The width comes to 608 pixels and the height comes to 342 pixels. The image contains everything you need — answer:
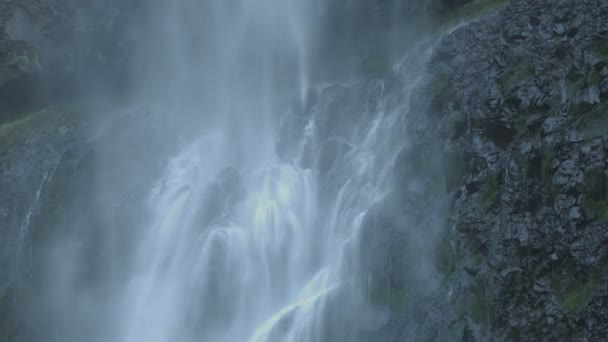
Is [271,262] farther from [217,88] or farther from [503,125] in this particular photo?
[217,88]

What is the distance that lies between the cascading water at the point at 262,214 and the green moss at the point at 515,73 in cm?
570

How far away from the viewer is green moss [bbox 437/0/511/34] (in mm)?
32969

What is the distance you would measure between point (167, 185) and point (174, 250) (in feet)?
16.8

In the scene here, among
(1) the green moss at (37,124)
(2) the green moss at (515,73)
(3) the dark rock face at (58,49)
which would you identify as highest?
(3) the dark rock face at (58,49)

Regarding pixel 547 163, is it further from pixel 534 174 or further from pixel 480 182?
pixel 480 182

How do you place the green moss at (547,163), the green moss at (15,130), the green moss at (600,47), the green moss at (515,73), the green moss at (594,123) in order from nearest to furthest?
the green moss at (594,123)
the green moss at (547,163)
the green moss at (600,47)
the green moss at (515,73)
the green moss at (15,130)

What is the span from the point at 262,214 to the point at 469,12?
14.5 m

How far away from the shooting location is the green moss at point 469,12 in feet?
108

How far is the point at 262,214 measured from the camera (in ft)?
105

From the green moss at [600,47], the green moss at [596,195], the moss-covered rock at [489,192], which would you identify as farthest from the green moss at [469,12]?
the green moss at [596,195]

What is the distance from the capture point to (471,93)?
2608cm

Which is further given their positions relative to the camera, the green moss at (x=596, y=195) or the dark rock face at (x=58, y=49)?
the dark rock face at (x=58, y=49)

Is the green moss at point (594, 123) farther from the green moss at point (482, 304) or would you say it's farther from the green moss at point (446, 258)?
the green moss at point (446, 258)

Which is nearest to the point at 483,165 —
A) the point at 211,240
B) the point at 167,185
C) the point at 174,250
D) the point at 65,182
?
the point at 211,240
